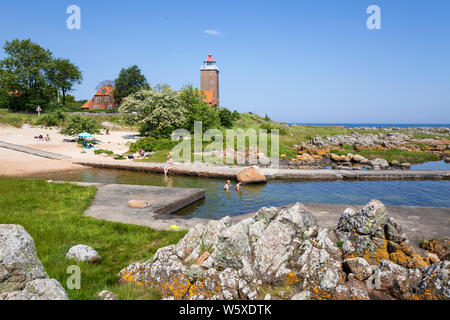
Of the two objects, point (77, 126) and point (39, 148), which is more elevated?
point (77, 126)

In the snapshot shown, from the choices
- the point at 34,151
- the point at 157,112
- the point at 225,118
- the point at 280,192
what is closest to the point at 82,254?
the point at 280,192

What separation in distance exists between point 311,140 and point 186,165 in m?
35.7

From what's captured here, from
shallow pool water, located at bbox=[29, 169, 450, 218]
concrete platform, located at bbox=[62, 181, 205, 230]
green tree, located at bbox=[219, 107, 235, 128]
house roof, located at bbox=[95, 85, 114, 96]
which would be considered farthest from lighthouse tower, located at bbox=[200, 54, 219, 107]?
concrete platform, located at bbox=[62, 181, 205, 230]

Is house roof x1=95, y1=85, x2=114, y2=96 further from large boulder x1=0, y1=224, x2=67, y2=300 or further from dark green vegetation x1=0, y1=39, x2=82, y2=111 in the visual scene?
large boulder x1=0, y1=224, x2=67, y2=300

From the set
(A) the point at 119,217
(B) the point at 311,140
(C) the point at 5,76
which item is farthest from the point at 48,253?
(C) the point at 5,76

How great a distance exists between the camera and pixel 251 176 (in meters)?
25.0

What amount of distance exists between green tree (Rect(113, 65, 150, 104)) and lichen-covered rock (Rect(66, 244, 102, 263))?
291 ft

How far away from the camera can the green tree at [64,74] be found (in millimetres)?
77875

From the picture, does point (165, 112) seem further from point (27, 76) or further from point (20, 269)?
point (27, 76)

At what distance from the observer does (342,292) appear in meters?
5.57

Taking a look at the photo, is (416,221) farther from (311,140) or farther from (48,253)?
(311,140)

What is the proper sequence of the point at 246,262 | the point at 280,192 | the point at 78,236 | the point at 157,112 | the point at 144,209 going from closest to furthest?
the point at 246,262 < the point at 78,236 < the point at 144,209 < the point at 280,192 < the point at 157,112

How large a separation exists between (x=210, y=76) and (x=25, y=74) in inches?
1986

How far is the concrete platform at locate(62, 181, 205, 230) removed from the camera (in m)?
12.0
